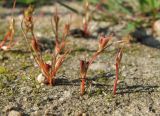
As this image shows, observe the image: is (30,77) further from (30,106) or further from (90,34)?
(90,34)

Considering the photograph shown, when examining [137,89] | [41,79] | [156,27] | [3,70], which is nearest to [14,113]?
[41,79]

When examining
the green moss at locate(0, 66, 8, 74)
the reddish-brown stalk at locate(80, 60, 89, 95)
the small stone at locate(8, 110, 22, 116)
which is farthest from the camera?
the green moss at locate(0, 66, 8, 74)

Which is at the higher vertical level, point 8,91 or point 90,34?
point 90,34

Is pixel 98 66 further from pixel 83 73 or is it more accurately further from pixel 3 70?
pixel 3 70

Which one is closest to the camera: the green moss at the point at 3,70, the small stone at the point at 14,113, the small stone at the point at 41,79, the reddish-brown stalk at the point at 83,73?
the small stone at the point at 14,113

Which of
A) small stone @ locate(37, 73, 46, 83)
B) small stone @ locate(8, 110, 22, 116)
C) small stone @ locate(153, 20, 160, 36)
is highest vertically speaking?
small stone @ locate(153, 20, 160, 36)

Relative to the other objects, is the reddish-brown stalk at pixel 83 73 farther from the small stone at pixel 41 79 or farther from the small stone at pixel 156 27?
the small stone at pixel 156 27

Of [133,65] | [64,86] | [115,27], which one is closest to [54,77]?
[64,86]

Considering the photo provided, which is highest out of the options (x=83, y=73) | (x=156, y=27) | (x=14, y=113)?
(x=156, y=27)

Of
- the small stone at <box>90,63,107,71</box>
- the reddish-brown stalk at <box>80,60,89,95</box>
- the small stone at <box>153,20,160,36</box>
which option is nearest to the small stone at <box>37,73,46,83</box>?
the reddish-brown stalk at <box>80,60,89,95</box>

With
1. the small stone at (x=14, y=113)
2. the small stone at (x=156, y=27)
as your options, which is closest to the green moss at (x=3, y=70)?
the small stone at (x=14, y=113)

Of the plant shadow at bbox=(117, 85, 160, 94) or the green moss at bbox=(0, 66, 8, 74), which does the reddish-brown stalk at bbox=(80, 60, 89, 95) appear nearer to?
the plant shadow at bbox=(117, 85, 160, 94)
